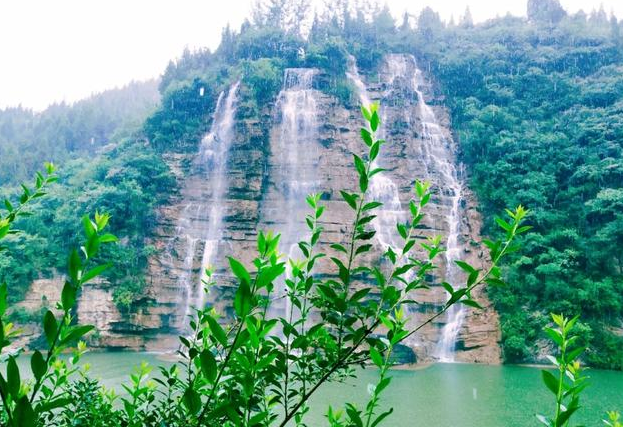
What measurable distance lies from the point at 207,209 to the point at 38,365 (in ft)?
67.2

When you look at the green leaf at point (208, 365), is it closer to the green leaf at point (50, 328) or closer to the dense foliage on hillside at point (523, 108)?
the green leaf at point (50, 328)

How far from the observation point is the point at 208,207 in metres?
20.6

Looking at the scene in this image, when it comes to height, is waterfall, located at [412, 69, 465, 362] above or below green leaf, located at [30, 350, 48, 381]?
below

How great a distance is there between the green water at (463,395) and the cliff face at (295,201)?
2735 millimetres

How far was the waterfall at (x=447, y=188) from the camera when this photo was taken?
16062mm

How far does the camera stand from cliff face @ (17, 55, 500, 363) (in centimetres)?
1706

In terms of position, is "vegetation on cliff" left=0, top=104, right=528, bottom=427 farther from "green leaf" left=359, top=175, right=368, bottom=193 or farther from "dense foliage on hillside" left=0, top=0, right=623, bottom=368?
"dense foliage on hillside" left=0, top=0, right=623, bottom=368

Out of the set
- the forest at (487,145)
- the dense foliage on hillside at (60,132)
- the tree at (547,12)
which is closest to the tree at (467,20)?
the forest at (487,145)

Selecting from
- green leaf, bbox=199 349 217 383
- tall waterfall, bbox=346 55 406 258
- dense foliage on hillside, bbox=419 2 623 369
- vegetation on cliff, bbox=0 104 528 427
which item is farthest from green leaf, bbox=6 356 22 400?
tall waterfall, bbox=346 55 406 258

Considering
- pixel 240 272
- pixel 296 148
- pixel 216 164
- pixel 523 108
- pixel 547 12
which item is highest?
pixel 547 12

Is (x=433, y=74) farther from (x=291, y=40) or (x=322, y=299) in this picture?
(x=322, y=299)

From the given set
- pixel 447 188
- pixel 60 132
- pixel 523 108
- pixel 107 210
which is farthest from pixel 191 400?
pixel 60 132

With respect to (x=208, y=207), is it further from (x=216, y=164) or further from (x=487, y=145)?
(x=487, y=145)

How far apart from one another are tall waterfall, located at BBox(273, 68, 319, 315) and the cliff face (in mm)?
51
